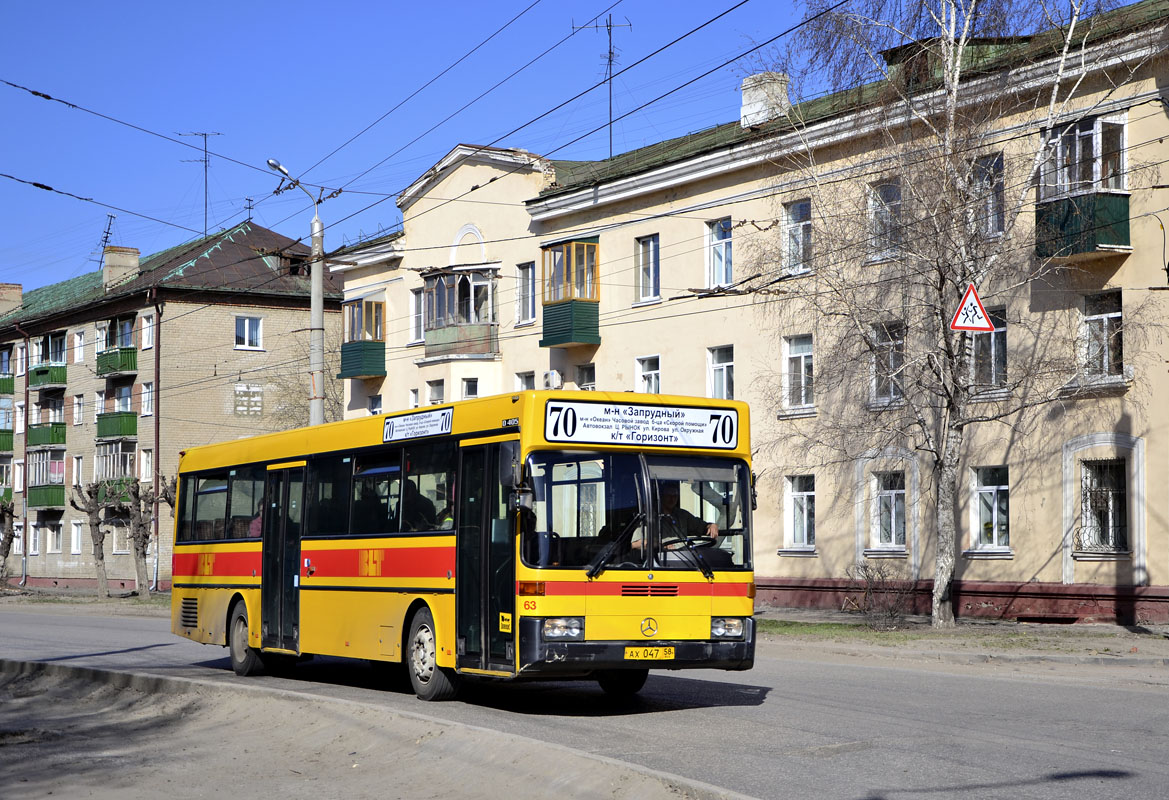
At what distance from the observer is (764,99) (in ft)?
90.9

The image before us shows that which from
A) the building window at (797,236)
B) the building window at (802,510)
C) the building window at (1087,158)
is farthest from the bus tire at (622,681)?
the building window at (802,510)

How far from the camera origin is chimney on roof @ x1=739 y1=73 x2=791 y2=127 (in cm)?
2783

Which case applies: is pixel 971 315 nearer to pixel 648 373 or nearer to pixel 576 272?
pixel 648 373

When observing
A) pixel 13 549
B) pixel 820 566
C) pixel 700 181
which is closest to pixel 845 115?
pixel 700 181

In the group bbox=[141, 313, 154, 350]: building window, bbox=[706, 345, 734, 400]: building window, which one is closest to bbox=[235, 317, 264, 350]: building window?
bbox=[141, 313, 154, 350]: building window

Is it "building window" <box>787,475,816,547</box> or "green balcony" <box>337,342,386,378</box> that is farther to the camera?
"green balcony" <box>337,342,386,378</box>

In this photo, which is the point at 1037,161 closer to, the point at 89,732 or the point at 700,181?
the point at 700,181

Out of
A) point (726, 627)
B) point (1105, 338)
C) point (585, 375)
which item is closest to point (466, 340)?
point (585, 375)

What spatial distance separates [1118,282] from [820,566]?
31.6 feet

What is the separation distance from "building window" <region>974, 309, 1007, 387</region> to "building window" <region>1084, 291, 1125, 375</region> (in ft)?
5.62

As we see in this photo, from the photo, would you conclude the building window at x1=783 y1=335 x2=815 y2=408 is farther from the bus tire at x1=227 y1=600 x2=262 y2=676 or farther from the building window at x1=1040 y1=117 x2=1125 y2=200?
the bus tire at x1=227 y1=600 x2=262 y2=676

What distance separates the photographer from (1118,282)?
26188 mm

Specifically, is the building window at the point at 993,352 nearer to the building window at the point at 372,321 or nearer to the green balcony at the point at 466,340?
the green balcony at the point at 466,340

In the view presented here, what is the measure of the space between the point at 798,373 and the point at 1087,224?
9.20m
